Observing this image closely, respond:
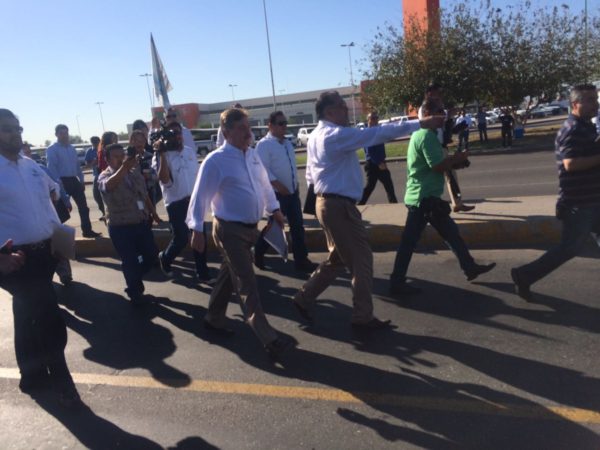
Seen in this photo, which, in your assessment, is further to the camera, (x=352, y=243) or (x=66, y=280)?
(x=66, y=280)

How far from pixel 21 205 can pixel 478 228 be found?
16.7ft

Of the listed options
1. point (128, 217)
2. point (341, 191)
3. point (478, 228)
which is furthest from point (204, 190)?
point (478, 228)

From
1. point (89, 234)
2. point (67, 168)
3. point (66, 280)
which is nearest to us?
point (66, 280)

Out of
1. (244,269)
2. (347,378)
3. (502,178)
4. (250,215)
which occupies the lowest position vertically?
(502,178)

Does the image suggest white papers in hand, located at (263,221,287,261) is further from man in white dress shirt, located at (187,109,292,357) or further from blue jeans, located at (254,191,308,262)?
blue jeans, located at (254,191,308,262)

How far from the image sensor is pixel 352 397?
346cm

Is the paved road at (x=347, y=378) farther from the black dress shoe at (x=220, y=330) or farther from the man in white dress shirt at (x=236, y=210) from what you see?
the man in white dress shirt at (x=236, y=210)

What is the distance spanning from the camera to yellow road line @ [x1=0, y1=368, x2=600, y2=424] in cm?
307

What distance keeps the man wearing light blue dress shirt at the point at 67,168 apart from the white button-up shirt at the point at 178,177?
125 inches

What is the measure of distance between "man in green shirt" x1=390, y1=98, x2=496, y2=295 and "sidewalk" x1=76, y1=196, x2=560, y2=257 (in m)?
1.57

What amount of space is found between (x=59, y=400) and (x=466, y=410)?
2645mm

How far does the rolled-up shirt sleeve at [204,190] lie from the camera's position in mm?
4094

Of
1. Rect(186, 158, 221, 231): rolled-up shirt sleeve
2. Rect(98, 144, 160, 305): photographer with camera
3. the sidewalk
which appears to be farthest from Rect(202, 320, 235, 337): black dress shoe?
the sidewalk

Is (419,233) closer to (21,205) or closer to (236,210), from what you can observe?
Answer: (236,210)
